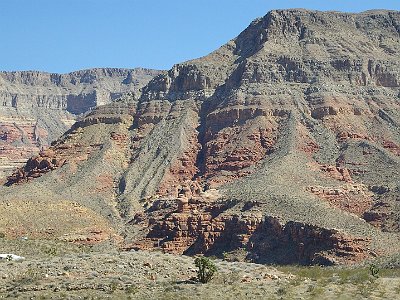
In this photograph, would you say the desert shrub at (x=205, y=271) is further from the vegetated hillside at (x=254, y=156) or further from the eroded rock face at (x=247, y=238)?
the vegetated hillside at (x=254, y=156)

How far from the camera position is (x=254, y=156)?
324 ft

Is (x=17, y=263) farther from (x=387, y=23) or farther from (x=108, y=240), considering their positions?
(x=387, y=23)

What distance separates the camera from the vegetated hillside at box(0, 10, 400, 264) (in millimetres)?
75312

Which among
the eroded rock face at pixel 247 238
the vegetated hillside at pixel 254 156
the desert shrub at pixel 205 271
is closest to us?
the desert shrub at pixel 205 271

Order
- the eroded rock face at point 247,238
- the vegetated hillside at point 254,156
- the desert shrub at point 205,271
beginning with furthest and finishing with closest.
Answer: the vegetated hillside at point 254,156 → the eroded rock face at point 247,238 → the desert shrub at point 205,271

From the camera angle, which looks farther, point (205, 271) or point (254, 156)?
point (254, 156)

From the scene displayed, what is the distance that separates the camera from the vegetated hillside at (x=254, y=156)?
7531 cm

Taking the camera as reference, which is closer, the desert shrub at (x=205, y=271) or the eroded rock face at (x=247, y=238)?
the desert shrub at (x=205, y=271)

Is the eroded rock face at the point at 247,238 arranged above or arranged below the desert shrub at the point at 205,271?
below

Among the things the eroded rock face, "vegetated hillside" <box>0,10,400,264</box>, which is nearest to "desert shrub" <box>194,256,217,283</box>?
the eroded rock face

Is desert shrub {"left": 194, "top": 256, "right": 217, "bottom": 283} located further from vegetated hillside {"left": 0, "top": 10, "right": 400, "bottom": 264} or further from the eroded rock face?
vegetated hillside {"left": 0, "top": 10, "right": 400, "bottom": 264}

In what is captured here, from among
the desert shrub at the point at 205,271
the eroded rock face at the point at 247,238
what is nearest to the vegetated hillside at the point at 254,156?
the eroded rock face at the point at 247,238

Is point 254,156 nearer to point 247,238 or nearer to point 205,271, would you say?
point 247,238

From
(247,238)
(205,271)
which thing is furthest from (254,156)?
(205,271)
